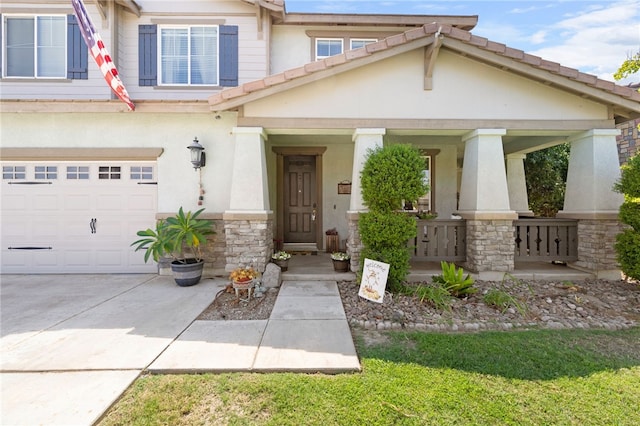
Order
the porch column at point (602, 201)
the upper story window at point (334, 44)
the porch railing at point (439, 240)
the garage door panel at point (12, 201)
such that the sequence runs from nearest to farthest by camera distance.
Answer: the porch column at point (602, 201), the porch railing at point (439, 240), the garage door panel at point (12, 201), the upper story window at point (334, 44)

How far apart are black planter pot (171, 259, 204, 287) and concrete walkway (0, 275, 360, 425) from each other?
0.32 metres

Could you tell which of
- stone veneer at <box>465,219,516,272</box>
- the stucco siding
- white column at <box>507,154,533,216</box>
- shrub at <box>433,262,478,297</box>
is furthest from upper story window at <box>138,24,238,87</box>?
white column at <box>507,154,533,216</box>

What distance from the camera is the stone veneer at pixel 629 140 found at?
8.91m

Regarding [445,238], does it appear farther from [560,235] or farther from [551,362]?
[551,362]

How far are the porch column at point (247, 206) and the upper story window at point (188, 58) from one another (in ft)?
8.65

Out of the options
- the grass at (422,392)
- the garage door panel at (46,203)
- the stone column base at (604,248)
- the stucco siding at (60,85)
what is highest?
the stucco siding at (60,85)

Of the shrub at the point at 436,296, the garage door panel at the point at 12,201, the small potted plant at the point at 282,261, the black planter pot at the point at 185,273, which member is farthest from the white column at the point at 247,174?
the garage door panel at the point at 12,201

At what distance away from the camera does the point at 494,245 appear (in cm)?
559

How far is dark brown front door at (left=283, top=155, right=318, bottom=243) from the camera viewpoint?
325 inches

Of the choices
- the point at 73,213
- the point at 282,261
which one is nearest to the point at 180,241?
the point at 282,261

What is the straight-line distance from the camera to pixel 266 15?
718cm

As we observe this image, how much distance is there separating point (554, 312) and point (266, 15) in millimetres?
8620

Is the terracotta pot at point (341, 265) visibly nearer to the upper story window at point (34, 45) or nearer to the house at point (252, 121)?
the house at point (252, 121)

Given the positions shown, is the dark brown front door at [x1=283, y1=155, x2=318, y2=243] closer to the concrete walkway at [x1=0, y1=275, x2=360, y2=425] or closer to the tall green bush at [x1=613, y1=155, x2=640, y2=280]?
the concrete walkway at [x1=0, y1=275, x2=360, y2=425]
